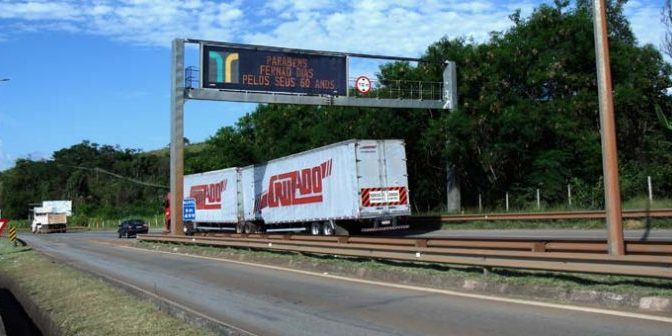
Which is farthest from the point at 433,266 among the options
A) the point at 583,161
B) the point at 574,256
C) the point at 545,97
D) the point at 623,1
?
the point at 623,1

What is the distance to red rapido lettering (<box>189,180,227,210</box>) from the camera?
38.0 metres

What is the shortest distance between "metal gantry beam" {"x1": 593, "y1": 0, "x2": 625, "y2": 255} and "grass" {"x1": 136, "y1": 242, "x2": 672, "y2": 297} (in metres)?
1.37

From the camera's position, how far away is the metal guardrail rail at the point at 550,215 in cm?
2200

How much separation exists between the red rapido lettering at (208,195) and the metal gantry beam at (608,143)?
2765 centimetres

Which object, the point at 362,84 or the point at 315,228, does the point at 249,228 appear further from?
the point at 362,84

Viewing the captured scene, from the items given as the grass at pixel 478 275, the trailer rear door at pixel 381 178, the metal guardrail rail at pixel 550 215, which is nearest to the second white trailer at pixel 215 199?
the metal guardrail rail at pixel 550 215

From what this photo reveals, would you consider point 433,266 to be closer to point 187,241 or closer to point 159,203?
point 187,241

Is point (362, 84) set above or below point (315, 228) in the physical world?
above

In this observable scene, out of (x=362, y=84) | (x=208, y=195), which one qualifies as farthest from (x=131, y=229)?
(x=362, y=84)

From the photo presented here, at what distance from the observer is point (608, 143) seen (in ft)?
38.5

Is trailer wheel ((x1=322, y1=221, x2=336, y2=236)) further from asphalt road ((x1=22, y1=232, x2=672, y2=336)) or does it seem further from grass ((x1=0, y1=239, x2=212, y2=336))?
grass ((x1=0, y1=239, x2=212, y2=336))

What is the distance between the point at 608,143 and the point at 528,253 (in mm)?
2510

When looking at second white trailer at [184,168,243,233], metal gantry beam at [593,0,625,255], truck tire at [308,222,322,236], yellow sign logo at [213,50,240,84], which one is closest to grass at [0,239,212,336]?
metal gantry beam at [593,0,625,255]

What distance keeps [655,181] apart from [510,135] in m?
7.80
